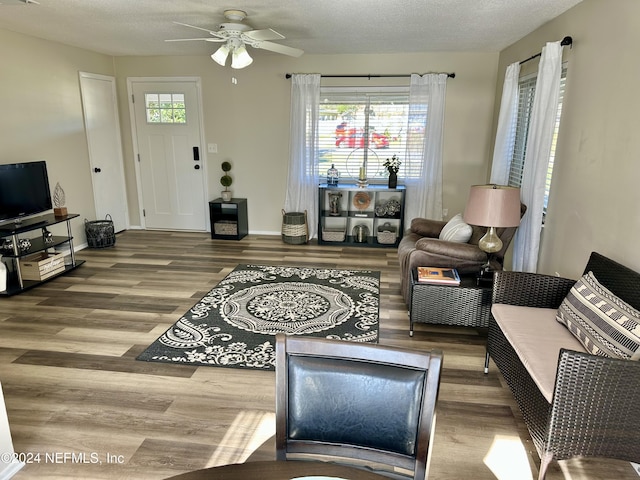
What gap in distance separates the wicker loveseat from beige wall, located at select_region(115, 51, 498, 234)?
11.2 feet

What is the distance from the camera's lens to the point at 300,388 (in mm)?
1226

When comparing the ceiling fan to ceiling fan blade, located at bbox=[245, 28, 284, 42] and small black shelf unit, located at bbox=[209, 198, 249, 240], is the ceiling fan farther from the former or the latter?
small black shelf unit, located at bbox=[209, 198, 249, 240]

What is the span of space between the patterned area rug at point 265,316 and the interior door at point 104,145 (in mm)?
2564

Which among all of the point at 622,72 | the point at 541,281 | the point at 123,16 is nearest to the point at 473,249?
the point at 541,281

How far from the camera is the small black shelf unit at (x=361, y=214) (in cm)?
561

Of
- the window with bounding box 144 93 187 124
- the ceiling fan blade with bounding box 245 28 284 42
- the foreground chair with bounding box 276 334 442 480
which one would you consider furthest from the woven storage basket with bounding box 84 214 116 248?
the foreground chair with bounding box 276 334 442 480

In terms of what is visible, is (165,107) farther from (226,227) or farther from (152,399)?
(152,399)

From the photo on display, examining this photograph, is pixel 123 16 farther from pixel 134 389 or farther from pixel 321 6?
pixel 134 389

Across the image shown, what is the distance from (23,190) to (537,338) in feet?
15.1

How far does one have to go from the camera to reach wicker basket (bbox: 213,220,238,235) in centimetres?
586

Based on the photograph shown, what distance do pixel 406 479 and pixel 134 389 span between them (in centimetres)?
196

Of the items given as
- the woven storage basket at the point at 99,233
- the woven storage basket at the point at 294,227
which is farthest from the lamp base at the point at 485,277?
the woven storage basket at the point at 99,233

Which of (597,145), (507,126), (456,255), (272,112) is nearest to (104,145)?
(272,112)

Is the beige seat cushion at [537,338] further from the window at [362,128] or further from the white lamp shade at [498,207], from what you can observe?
the window at [362,128]
